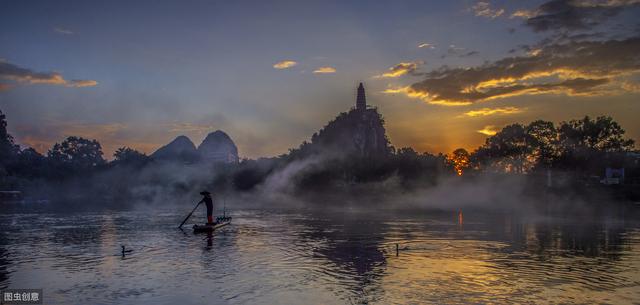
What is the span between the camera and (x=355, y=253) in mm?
40281

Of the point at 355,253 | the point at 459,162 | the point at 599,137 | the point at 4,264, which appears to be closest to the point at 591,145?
the point at 599,137

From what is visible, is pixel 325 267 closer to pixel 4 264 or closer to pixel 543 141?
pixel 4 264

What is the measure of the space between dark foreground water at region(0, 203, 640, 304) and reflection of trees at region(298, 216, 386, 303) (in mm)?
101

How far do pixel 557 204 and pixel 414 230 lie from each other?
81981 mm

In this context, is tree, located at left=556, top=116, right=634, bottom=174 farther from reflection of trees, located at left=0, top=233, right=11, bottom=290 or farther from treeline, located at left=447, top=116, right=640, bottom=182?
reflection of trees, located at left=0, top=233, right=11, bottom=290

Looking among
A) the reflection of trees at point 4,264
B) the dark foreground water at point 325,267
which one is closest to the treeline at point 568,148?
the dark foreground water at point 325,267

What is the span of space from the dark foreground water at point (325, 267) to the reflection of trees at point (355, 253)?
101mm

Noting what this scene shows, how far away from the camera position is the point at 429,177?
180m

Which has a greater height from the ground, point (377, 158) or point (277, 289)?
point (377, 158)

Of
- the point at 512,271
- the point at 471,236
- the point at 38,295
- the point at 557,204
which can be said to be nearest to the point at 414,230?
the point at 471,236

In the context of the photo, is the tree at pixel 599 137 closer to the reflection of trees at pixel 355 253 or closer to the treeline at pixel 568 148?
the treeline at pixel 568 148

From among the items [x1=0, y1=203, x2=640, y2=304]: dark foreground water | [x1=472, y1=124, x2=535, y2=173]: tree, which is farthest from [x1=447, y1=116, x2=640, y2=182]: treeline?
[x1=0, y1=203, x2=640, y2=304]: dark foreground water

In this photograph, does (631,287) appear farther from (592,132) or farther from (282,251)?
(592,132)

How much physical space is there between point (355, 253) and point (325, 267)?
274 inches
